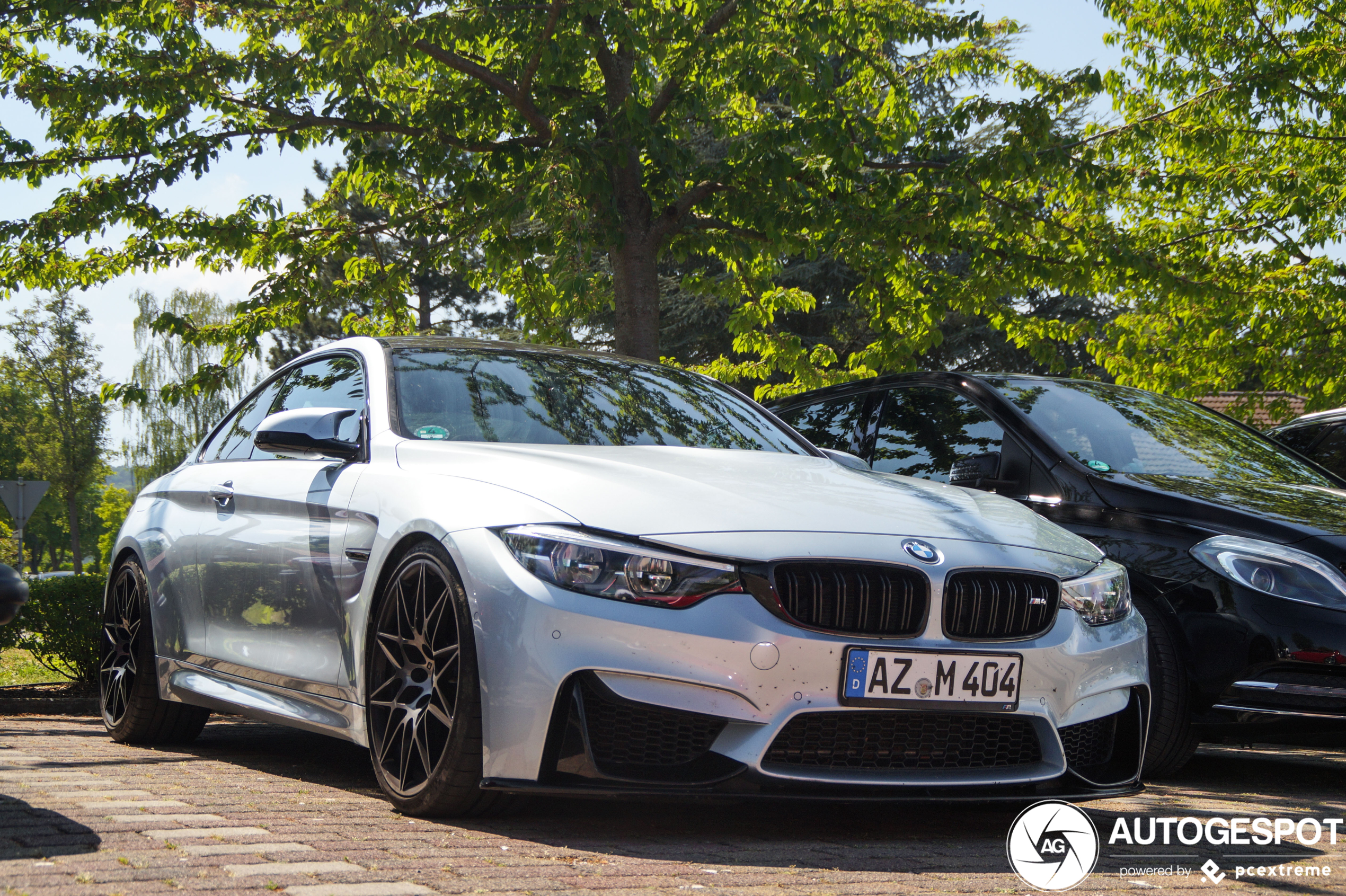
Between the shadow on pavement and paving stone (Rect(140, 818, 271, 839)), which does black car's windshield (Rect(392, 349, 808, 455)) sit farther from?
the shadow on pavement

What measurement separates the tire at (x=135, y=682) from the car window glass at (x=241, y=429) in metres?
0.61

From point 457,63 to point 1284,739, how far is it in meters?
7.77

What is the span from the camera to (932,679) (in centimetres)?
345

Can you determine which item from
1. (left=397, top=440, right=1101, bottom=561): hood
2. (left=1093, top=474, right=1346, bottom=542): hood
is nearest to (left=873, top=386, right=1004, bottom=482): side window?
(left=1093, top=474, right=1346, bottom=542): hood

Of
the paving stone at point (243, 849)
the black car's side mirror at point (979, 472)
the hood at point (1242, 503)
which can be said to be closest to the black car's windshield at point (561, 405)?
Result: the black car's side mirror at point (979, 472)

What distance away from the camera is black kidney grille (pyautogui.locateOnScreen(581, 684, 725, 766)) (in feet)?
10.9

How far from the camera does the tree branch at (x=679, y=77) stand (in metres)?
10.4

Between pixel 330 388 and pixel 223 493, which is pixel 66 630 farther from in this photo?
pixel 330 388

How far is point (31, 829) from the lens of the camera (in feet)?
10.6

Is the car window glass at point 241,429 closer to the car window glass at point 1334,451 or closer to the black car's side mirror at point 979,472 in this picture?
the black car's side mirror at point 979,472

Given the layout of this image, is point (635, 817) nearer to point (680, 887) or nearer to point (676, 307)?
point (680, 887)

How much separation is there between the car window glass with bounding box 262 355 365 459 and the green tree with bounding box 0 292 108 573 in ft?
166

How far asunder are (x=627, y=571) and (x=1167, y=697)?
2.90 metres

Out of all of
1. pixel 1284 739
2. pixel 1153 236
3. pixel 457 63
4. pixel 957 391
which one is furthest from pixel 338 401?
pixel 1153 236
